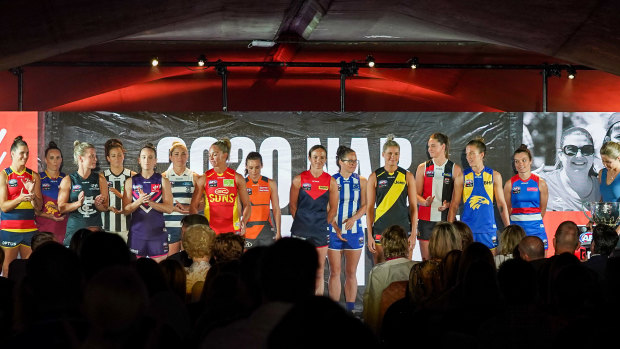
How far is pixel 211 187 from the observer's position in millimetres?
9031

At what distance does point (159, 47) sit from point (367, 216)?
4189 millimetres

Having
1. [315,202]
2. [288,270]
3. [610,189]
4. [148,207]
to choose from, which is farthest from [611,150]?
[288,270]

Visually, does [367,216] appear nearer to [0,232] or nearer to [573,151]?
[573,151]

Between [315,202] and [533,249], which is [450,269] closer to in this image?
[533,249]

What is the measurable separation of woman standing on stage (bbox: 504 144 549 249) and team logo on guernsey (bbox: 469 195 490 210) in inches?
13.3

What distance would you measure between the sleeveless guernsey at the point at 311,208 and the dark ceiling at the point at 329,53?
2024 millimetres

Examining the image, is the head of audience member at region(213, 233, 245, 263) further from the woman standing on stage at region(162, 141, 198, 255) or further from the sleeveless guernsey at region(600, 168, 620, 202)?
the sleeveless guernsey at region(600, 168, 620, 202)

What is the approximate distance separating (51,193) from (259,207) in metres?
2.37

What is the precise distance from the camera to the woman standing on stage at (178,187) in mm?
9109

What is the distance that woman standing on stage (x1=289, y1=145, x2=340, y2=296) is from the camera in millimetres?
9031

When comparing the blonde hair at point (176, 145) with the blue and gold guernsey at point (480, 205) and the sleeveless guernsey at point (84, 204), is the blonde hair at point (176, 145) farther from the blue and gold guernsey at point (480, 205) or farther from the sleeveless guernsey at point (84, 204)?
the blue and gold guernsey at point (480, 205)

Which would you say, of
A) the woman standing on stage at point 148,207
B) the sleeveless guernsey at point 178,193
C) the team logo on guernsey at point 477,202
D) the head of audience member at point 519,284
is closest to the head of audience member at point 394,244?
the head of audience member at point 519,284

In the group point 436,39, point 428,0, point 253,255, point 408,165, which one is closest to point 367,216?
point 408,165

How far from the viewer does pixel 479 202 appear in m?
9.35
